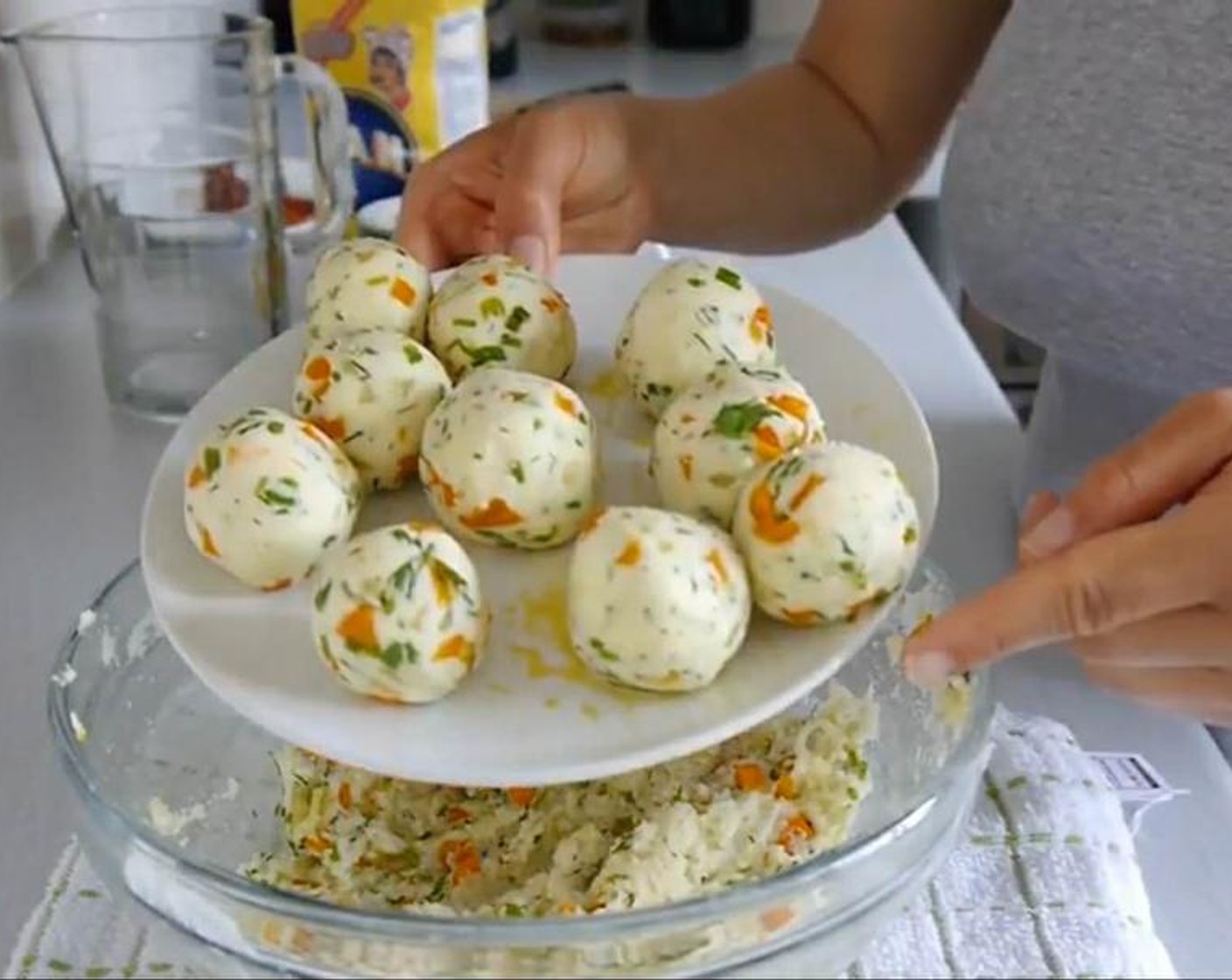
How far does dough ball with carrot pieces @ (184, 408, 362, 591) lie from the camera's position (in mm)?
484

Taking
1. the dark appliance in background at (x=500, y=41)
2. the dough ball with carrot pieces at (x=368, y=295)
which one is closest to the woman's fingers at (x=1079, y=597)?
the dough ball with carrot pieces at (x=368, y=295)

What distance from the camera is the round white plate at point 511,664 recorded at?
0.44 metres

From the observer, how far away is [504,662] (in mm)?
472

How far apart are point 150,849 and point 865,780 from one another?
217mm

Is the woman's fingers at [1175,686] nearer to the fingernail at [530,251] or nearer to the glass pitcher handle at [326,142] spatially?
the fingernail at [530,251]

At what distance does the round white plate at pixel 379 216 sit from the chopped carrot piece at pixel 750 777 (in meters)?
0.61

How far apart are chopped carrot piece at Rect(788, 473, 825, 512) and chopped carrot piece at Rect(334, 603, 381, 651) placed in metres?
0.12

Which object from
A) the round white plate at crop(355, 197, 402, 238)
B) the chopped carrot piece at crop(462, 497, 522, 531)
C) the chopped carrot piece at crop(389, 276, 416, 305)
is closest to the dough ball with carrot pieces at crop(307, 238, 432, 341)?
the chopped carrot piece at crop(389, 276, 416, 305)

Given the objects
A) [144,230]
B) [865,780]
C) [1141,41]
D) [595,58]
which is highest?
[1141,41]

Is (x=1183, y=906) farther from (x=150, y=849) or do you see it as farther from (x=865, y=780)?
(x=150, y=849)

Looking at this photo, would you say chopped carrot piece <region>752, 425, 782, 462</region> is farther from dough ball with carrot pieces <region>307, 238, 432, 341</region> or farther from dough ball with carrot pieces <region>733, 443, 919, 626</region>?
dough ball with carrot pieces <region>307, 238, 432, 341</region>

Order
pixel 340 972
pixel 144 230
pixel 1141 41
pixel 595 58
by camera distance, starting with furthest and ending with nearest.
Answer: pixel 595 58 → pixel 144 230 → pixel 1141 41 → pixel 340 972

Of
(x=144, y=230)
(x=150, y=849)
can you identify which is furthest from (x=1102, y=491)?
(x=144, y=230)

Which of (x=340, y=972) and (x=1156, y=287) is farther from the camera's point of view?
(x=1156, y=287)
